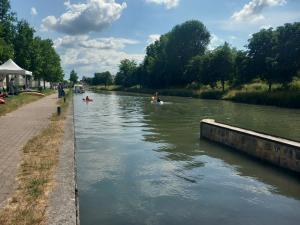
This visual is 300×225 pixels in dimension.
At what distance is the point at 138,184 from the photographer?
1012 cm

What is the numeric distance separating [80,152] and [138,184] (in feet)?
15.4

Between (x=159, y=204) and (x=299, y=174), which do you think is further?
(x=299, y=174)

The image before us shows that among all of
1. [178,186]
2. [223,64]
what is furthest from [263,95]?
[178,186]

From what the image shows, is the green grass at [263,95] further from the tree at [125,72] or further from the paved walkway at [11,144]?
the tree at [125,72]

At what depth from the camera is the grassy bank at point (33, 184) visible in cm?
641

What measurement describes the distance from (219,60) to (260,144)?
59258 millimetres

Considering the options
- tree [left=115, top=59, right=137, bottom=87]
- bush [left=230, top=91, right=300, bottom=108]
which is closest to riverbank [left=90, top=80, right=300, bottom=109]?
bush [left=230, top=91, right=300, bottom=108]

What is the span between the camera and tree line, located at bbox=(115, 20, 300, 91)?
52625 millimetres

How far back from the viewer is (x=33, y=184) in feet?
27.1

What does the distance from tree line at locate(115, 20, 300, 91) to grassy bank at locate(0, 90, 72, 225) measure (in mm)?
44342

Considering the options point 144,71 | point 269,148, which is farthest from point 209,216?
point 144,71

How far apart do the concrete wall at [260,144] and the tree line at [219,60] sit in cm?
3884

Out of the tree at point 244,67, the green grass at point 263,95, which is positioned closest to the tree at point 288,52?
the green grass at point 263,95

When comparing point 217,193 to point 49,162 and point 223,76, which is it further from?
point 223,76
